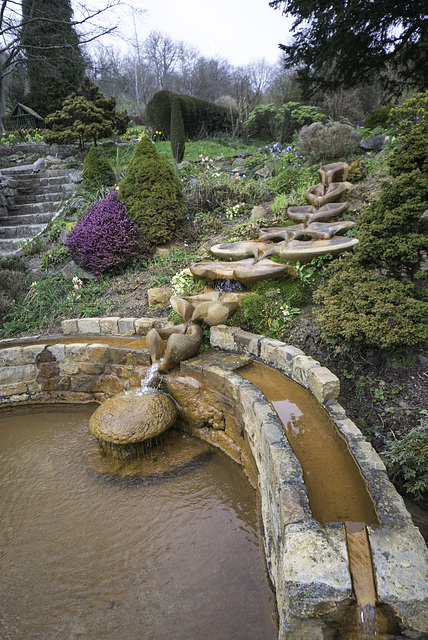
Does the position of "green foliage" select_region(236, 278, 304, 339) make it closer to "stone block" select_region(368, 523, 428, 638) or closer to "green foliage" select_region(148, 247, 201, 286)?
"green foliage" select_region(148, 247, 201, 286)

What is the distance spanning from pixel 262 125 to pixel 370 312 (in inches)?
560

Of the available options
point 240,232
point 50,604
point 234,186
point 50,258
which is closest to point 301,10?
point 234,186

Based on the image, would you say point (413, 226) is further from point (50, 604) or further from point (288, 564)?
point (50, 604)

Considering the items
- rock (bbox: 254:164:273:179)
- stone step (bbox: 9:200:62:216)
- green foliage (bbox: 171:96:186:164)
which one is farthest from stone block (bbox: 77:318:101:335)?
green foliage (bbox: 171:96:186:164)

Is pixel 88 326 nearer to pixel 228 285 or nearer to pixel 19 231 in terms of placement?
pixel 228 285

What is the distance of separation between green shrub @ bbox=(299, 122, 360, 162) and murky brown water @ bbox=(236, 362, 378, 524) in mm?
5015

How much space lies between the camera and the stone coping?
137 centimetres

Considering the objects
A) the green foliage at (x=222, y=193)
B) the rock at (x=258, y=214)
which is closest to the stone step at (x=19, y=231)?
the green foliage at (x=222, y=193)

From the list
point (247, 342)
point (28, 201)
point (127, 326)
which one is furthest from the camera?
point (28, 201)

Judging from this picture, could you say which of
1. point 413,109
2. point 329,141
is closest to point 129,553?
point 413,109

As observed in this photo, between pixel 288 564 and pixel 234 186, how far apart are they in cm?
659

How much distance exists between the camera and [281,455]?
6.77 feet

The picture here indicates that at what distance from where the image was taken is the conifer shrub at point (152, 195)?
616cm

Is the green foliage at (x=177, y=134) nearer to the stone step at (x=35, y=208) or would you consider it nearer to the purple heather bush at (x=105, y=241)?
the stone step at (x=35, y=208)
